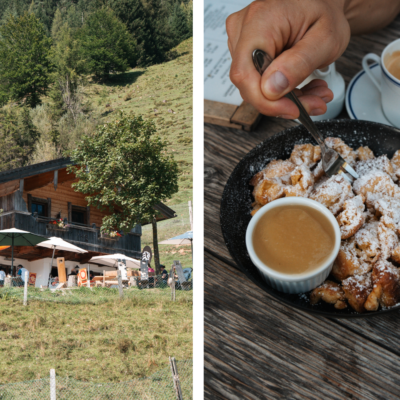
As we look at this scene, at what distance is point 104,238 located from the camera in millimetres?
1012

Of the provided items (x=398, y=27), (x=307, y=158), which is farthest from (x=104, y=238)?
(x=398, y=27)

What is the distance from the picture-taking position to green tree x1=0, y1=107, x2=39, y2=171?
103 cm

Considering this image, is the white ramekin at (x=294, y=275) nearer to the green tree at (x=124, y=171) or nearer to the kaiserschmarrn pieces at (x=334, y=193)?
the kaiserschmarrn pieces at (x=334, y=193)

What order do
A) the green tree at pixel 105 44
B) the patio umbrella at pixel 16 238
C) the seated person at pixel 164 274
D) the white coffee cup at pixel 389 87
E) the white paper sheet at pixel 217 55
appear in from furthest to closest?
the green tree at pixel 105 44 < the seated person at pixel 164 274 < the patio umbrella at pixel 16 238 < the white paper sheet at pixel 217 55 < the white coffee cup at pixel 389 87

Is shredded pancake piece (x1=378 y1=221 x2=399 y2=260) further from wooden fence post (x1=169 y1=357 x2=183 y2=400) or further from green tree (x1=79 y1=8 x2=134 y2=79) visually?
green tree (x1=79 y1=8 x2=134 y2=79)

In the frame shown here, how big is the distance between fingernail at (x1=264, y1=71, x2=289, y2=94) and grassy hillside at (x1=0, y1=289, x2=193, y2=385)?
0.72 m

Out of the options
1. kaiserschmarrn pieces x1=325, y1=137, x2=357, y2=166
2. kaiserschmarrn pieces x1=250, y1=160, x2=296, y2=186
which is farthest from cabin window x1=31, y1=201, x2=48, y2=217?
kaiserschmarrn pieces x1=325, y1=137, x2=357, y2=166

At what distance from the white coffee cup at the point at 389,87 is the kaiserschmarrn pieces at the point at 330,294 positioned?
1.05 ft

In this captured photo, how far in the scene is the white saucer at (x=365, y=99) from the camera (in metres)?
0.63

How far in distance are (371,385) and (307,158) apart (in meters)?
0.35

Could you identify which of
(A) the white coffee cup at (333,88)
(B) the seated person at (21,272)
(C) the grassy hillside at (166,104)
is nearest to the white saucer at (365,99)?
(A) the white coffee cup at (333,88)

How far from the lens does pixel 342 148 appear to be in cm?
53

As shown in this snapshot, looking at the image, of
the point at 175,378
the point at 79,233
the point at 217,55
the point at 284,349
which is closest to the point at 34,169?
the point at 79,233

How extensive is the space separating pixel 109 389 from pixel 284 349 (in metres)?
0.68
